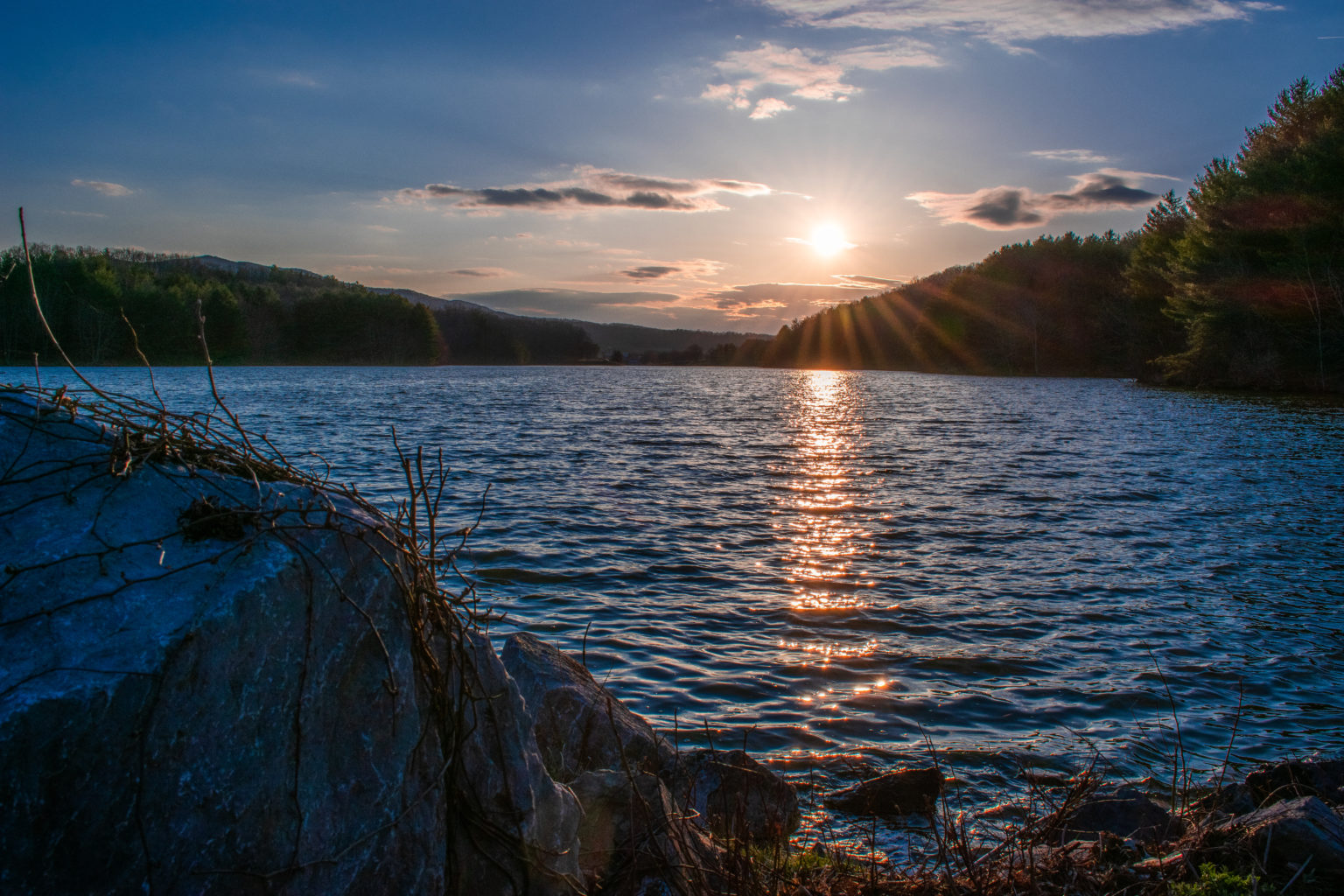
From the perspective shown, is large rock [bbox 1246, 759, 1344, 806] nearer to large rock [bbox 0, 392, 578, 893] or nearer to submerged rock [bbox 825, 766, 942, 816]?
submerged rock [bbox 825, 766, 942, 816]

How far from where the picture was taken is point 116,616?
7.27 feet

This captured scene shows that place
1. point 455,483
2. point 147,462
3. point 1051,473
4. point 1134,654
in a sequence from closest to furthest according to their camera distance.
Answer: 1. point 147,462
2. point 1134,654
3. point 455,483
4. point 1051,473

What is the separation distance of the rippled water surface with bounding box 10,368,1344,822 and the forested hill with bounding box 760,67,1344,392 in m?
24.5

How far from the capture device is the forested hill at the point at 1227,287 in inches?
1815

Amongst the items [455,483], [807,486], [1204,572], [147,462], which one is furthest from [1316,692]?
[455,483]

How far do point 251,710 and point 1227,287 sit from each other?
202 ft

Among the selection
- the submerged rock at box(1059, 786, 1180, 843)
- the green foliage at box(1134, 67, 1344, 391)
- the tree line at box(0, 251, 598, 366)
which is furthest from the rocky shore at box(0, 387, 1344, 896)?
the tree line at box(0, 251, 598, 366)

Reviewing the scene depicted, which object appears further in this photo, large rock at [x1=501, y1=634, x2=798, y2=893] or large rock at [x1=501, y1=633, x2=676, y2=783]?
large rock at [x1=501, y1=633, x2=676, y2=783]

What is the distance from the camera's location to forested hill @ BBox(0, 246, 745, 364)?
86750 millimetres

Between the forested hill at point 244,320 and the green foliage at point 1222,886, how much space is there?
68941mm

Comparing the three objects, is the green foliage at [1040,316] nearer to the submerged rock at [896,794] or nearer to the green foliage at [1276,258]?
the green foliage at [1276,258]

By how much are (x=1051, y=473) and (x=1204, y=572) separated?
34.1ft

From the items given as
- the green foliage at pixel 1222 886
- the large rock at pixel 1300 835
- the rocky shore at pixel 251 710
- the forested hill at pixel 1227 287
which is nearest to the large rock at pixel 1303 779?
the large rock at pixel 1300 835

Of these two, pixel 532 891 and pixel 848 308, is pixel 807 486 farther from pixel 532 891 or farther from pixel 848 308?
pixel 848 308
